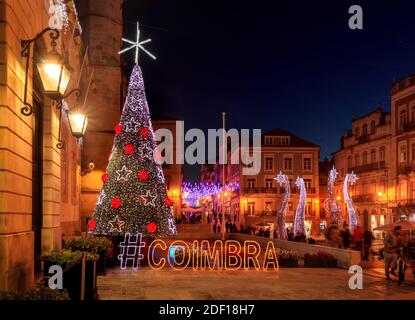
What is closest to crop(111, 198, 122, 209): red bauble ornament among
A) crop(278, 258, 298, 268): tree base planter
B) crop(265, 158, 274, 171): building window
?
crop(278, 258, 298, 268): tree base planter

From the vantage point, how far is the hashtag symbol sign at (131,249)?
22.7m

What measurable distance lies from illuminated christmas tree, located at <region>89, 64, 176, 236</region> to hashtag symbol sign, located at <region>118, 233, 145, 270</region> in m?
0.66

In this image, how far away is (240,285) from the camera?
17188 millimetres

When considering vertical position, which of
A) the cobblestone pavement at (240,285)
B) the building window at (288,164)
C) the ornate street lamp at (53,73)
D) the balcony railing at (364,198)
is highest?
the building window at (288,164)

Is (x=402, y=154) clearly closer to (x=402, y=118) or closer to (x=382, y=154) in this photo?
(x=402, y=118)

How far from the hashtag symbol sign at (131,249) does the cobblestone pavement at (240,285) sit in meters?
1.10

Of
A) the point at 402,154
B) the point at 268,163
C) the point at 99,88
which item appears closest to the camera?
the point at 99,88

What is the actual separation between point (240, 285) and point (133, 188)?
7.42 m

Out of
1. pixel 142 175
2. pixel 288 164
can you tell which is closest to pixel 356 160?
pixel 288 164

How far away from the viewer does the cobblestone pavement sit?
15062 millimetres

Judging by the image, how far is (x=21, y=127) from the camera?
10.5m

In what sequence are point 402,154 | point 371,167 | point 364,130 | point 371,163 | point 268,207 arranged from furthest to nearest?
point 268,207 → point 364,130 → point 371,163 → point 371,167 → point 402,154

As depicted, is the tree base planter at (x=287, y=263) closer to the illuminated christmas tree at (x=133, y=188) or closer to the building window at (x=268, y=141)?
the illuminated christmas tree at (x=133, y=188)

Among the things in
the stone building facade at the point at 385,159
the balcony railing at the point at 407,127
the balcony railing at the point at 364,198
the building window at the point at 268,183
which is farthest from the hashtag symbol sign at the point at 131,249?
the building window at the point at 268,183
